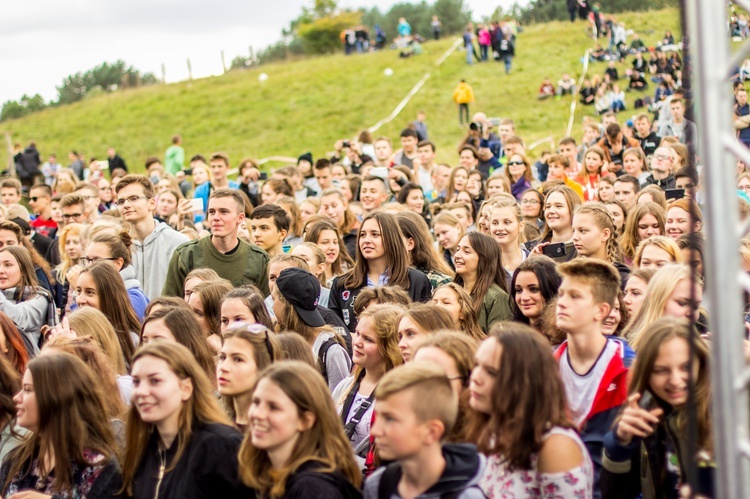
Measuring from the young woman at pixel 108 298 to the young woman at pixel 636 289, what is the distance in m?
3.27

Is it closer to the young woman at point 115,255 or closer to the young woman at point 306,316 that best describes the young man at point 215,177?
the young woman at point 115,255

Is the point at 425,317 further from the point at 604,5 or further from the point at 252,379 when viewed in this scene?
the point at 604,5

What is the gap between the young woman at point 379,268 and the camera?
714 cm

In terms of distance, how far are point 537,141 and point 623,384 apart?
2653 centimetres

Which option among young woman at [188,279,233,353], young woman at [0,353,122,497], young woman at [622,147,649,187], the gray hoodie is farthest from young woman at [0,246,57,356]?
young woman at [622,147,649,187]

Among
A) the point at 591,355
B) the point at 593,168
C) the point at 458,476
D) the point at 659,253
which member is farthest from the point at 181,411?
the point at 593,168

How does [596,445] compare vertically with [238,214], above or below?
below

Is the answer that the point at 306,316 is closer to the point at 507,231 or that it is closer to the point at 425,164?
the point at 507,231

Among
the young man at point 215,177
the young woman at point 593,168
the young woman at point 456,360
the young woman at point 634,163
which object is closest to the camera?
the young woman at point 456,360

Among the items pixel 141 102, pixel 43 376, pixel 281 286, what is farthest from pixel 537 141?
pixel 43 376

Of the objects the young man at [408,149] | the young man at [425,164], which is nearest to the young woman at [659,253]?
the young man at [425,164]

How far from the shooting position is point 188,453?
13.4ft

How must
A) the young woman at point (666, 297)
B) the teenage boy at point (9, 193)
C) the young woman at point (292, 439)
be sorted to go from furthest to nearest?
the teenage boy at point (9, 193), the young woman at point (666, 297), the young woman at point (292, 439)

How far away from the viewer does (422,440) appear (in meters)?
3.55
